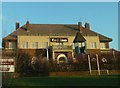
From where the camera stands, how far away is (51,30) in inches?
2514

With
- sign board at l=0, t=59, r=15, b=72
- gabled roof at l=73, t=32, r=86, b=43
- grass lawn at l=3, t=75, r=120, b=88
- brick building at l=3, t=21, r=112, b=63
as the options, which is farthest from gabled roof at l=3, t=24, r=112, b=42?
sign board at l=0, t=59, r=15, b=72

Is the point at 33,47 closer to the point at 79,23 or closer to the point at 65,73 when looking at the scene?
the point at 79,23

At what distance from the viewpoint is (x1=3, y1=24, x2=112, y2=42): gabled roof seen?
201 ft

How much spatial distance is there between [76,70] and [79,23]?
26.2 metres

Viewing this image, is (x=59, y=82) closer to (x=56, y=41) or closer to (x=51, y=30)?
(x=56, y=41)

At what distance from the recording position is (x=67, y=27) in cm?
6588

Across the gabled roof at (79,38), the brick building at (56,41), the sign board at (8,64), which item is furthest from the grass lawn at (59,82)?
the gabled roof at (79,38)

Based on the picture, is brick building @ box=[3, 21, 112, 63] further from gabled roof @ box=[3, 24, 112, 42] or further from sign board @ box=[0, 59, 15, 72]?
sign board @ box=[0, 59, 15, 72]

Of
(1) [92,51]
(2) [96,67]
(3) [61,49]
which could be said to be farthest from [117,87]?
(1) [92,51]

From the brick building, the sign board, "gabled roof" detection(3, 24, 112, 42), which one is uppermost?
"gabled roof" detection(3, 24, 112, 42)

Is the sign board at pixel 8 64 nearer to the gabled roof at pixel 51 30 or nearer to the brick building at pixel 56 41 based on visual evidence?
the brick building at pixel 56 41

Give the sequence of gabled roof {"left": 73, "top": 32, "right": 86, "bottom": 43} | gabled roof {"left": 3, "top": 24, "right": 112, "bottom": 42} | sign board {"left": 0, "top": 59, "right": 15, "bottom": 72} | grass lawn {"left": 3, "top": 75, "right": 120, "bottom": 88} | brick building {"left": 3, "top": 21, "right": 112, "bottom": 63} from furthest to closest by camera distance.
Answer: gabled roof {"left": 3, "top": 24, "right": 112, "bottom": 42} → gabled roof {"left": 73, "top": 32, "right": 86, "bottom": 43} → brick building {"left": 3, "top": 21, "right": 112, "bottom": 63} → grass lawn {"left": 3, "top": 75, "right": 120, "bottom": 88} → sign board {"left": 0, "top": 59, "right": 15, "bottom": 72}

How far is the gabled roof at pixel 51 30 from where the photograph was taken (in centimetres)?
6112

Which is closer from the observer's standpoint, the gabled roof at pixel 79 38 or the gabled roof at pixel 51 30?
the gabled roof at pixel 79 38
